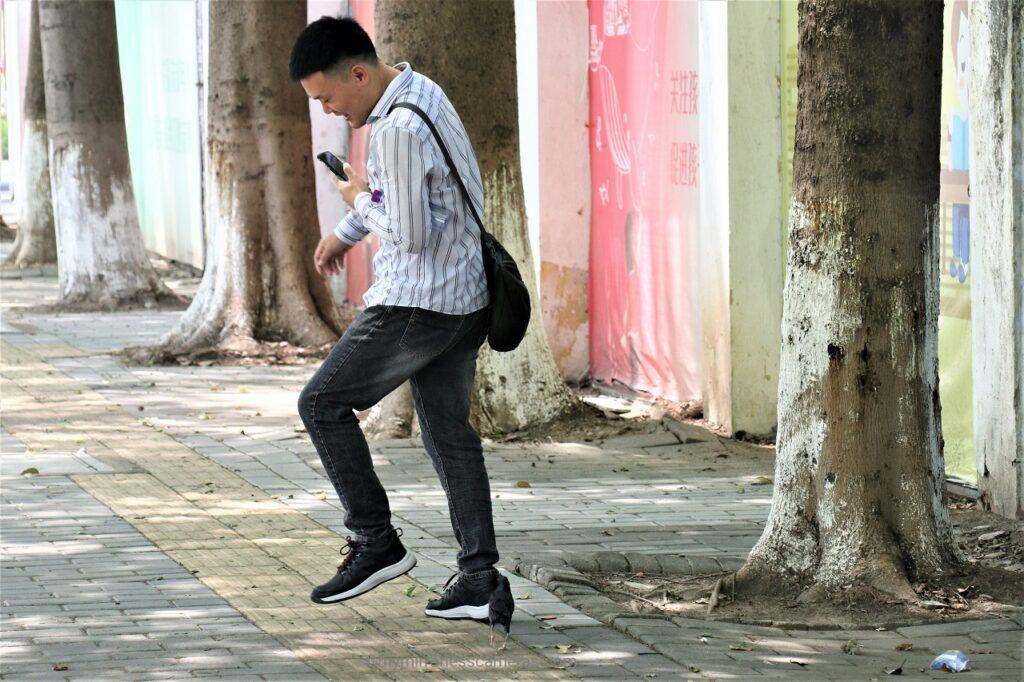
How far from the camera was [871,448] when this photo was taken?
564 centimetres

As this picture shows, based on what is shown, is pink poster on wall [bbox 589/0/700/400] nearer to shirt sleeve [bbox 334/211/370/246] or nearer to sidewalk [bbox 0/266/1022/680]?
sidewalk [bbox 0/266/1022/680]

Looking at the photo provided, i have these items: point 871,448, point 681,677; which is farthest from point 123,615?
point 871,448

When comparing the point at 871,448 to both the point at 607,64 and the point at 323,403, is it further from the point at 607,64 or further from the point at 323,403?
the point at 607,64

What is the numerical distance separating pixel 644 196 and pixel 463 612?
19.0ft

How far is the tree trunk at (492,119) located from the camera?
29.1 ft

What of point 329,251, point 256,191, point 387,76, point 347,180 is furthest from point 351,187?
point 256,191

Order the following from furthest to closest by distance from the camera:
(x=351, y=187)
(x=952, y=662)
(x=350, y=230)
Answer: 1. (x=350, y=230)
2. (x=351, y=187)
3. (x=952, y=662)

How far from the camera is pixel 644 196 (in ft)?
35.8

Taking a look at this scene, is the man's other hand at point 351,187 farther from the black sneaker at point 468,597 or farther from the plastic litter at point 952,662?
the plastic litter at point 952,662

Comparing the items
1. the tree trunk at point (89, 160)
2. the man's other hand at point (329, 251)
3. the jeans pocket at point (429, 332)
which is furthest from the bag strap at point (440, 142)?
the tree trunk at point (89, 160)

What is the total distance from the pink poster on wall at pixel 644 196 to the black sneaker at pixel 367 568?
491 centimetres

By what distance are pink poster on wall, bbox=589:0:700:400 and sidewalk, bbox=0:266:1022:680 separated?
1495 mm

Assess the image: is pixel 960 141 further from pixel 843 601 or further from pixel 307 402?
pixel 307 402

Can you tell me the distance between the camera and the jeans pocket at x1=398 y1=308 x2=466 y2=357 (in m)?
5.26
